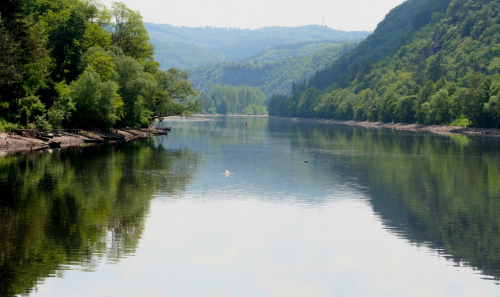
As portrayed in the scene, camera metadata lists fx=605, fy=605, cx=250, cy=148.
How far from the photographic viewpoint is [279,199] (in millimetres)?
51594

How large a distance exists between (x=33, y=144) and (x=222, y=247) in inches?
2505

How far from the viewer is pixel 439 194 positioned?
181ft

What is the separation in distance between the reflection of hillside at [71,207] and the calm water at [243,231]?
0.37 feet

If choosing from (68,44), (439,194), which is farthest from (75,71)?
(439,194)

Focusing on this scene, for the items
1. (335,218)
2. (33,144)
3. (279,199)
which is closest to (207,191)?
(279,199)

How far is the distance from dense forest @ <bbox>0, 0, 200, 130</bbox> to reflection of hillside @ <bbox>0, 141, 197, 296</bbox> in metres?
16.6

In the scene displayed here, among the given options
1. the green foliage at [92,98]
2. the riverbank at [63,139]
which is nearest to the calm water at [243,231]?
the riverbank at [63,139]

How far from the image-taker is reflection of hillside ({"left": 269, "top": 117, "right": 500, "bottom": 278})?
36500mm

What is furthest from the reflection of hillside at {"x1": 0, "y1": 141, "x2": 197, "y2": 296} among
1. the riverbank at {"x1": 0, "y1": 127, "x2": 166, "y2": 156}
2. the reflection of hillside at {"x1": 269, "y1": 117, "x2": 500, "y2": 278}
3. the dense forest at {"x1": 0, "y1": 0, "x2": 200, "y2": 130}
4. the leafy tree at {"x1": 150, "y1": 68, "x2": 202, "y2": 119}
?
the leafy tree at {"x1": 150, "y1": 68, "x2": 202, "y2": 119}

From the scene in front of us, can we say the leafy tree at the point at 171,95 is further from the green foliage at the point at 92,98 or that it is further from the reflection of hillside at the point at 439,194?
the reflection of hillside at the point at 439,194

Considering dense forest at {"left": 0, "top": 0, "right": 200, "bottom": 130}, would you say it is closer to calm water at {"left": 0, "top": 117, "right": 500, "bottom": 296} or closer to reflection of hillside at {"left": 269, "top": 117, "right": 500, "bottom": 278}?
calm water at {"left": 0, "top": 117, "right": 500, "bottom": 296}

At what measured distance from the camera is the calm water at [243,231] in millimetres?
27906

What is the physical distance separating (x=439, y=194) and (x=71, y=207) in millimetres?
32268

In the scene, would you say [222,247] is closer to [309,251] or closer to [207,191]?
[309,251]
